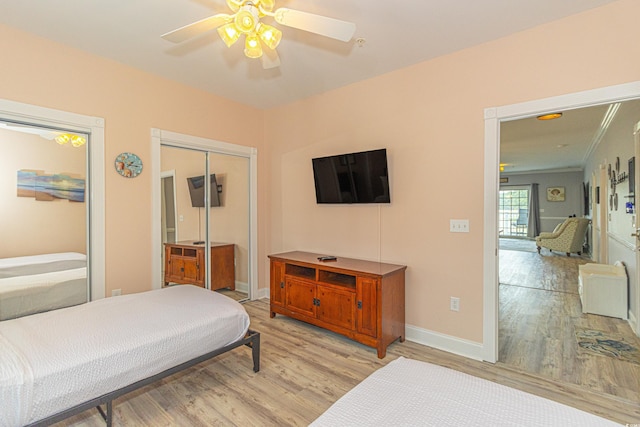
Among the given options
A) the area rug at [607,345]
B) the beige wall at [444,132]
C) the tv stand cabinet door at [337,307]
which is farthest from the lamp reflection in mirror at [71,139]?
the area rug at [607,345]

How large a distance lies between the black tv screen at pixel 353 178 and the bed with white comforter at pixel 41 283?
8.14 feet

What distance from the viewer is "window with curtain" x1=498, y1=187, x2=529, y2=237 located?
11.6 m

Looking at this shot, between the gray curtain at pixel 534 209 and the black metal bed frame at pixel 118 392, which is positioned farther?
the gray curtain at pixel 534 209

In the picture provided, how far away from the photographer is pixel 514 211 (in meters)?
11.9

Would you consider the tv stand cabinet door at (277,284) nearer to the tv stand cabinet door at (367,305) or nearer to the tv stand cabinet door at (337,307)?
the tv stand cabinet door at (337,307)

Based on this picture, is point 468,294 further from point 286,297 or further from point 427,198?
point 286,297

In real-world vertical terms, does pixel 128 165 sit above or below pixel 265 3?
below

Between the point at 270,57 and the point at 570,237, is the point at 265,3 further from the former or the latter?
the point at 570,237

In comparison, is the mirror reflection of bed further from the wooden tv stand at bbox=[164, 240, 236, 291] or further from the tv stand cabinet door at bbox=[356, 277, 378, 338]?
the tv stand cabinet door at bbox=[356, 277, 378, 338]

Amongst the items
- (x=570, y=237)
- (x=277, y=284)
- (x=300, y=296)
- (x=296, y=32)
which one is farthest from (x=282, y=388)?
(x=570, y=237)

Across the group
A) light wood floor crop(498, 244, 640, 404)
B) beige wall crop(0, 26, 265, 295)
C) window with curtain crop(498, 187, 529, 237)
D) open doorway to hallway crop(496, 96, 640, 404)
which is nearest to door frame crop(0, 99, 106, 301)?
beige wall crop(0, 26, 265, 295)

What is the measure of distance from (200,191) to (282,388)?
256cm

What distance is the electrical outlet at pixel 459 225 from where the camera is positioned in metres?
2.72

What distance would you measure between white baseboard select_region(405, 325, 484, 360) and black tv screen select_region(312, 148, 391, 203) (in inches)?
52.1
